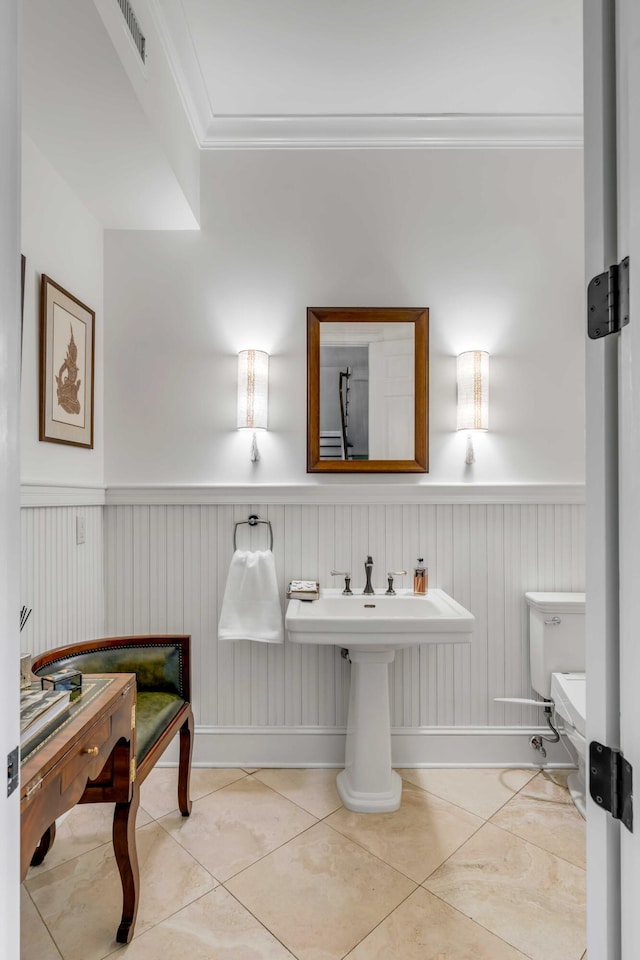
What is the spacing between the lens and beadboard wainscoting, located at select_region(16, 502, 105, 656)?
1.79 m

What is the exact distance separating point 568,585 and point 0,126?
8.07 feet

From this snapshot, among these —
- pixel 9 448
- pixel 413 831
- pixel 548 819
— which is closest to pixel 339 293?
pixel 9 448

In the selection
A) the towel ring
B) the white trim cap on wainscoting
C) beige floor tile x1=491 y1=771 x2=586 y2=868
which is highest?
the white trim cap on wainscoting

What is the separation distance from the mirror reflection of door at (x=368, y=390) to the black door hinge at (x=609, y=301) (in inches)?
66.0

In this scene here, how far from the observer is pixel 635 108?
0.56 meters

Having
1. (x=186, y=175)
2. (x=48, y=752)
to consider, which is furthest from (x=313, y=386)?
(x=48, y=752)

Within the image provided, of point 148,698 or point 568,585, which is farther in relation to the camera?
point 568,585

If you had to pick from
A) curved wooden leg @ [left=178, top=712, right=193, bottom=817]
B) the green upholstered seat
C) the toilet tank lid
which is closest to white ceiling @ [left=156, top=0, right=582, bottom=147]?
the toilet tank lid

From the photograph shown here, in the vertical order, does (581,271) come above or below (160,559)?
above

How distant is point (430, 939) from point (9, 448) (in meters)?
1.67

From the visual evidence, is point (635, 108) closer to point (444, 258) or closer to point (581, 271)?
point (444, 258)

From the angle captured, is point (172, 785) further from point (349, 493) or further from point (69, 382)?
point (69, 382)

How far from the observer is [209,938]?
1.42 m

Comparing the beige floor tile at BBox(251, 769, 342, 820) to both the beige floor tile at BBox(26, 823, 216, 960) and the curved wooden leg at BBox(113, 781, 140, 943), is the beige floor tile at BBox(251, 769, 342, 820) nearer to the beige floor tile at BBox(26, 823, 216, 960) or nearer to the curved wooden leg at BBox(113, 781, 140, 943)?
the beige floor tile at BBox(26, 823, 216, 960)
